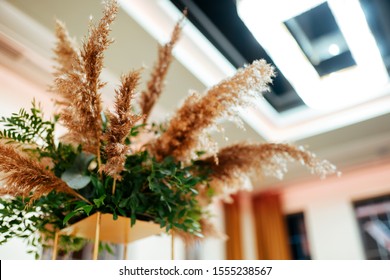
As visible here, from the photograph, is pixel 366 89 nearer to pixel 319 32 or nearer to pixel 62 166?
pixel 319 32

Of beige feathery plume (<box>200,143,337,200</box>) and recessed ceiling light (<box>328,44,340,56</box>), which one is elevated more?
recessed ceiling light (<box>328,44,340,56</box>)

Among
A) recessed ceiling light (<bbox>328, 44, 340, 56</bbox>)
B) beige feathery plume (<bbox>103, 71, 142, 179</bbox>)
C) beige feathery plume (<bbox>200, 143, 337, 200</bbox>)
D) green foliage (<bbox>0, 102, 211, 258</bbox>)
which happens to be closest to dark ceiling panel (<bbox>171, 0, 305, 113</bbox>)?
recessed ceiling light (<bbox>328, 44, 340, 56</bbox>)

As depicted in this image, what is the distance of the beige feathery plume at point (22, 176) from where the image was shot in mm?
1059

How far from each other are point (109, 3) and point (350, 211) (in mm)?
4405

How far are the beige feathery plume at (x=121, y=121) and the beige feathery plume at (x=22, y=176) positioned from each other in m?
0.19

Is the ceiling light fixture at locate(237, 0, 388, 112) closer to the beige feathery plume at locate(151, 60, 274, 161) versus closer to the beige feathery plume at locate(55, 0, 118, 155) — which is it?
the beige feathery plume at locate(151, 60, 274, 161)

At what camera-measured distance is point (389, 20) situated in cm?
255

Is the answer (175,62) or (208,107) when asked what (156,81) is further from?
(175,62)

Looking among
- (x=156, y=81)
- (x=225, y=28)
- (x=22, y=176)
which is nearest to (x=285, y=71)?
(x=225, y=28)

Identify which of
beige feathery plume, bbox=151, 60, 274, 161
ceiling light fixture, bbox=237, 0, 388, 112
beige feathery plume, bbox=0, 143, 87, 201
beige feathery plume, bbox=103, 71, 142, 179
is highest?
ceiling light fixture, bbox=237, 0, 388, 112

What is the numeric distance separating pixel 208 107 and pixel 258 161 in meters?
0.33

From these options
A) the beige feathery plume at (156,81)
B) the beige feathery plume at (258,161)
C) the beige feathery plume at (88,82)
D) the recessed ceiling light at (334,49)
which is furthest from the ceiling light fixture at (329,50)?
the beige feathery plume at (88,82)

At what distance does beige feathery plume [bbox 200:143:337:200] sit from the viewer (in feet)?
4.49
